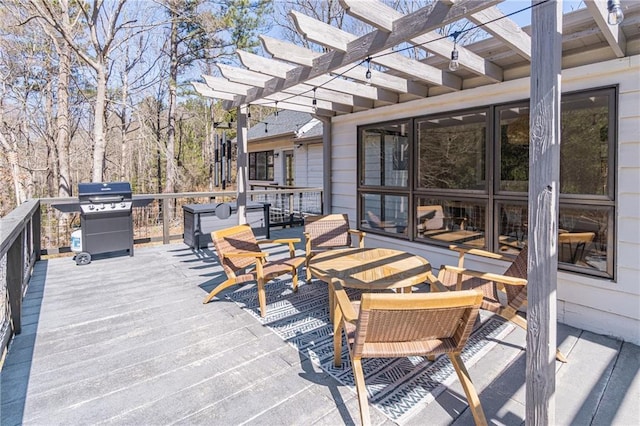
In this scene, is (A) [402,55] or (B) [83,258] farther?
(B) [83,258]

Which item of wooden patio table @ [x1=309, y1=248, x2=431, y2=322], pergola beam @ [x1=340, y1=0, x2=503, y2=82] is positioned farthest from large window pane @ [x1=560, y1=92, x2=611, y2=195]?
wooden patio table @ [x1=309, y1=248, x2=431, y2=322]

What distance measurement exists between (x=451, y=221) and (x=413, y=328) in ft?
8.48

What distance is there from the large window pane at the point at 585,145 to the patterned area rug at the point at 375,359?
140cm

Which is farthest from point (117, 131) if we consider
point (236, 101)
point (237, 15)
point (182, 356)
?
point (182, 356)

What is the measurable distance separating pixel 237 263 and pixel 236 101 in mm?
2074

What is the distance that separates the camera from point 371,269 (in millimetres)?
3209

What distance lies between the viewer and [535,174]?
5.62ft

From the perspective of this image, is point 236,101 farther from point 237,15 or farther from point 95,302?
point 237,15

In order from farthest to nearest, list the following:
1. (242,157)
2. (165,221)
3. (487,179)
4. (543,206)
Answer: (165,221), (242,157), (487,179), (543,206)

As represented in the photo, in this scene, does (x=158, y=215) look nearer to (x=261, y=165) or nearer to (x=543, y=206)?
(x=261, y=165)

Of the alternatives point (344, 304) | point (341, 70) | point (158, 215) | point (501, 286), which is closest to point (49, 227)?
point (158, 215)

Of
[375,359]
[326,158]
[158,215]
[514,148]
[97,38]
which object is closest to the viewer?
[375,359]

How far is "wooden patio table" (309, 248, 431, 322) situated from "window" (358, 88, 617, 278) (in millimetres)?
1052

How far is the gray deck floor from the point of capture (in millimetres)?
2029
